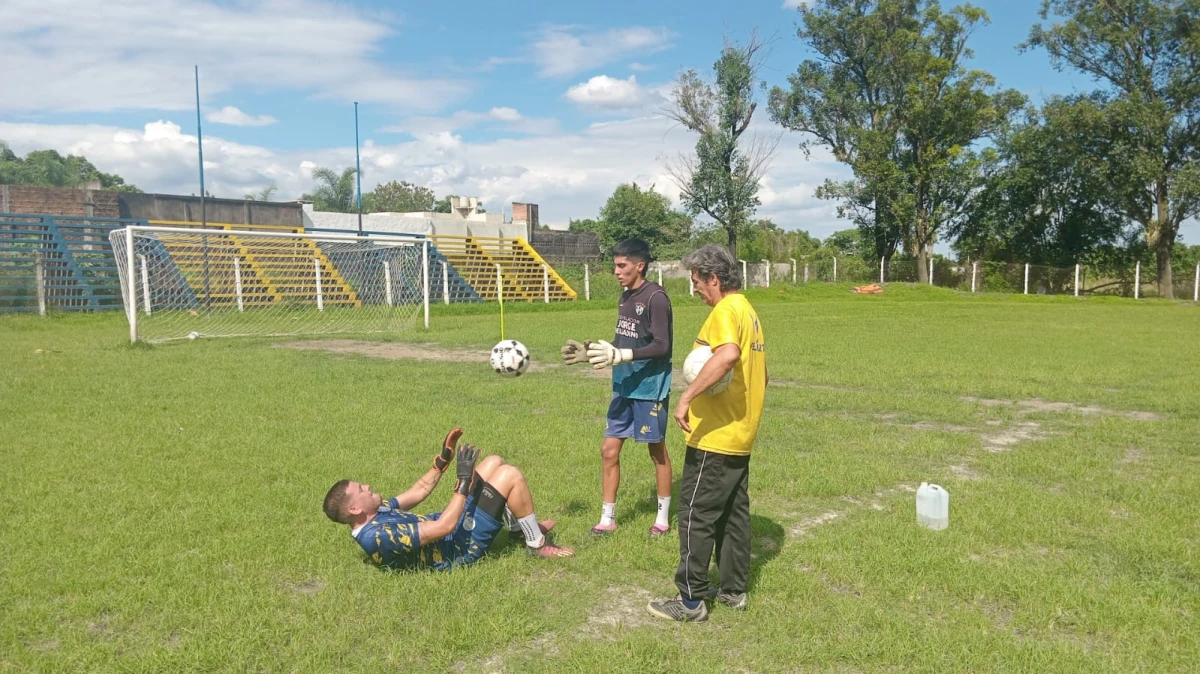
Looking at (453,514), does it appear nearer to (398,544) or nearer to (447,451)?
(398,544)

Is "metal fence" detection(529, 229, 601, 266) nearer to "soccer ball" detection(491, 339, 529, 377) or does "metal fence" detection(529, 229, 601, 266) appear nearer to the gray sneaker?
"soccer ball" detection(491, 339, 529, 377)

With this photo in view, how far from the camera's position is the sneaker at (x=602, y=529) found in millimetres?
5564

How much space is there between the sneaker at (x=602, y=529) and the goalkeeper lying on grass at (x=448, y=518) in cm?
37

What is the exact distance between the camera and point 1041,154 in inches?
1699

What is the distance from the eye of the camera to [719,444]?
436 cm

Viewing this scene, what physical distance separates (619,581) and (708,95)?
41998 millimetres

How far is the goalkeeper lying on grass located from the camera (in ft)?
15.4

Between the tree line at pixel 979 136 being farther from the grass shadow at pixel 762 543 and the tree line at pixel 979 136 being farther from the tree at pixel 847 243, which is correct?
the grass shadow at pixel 762 543

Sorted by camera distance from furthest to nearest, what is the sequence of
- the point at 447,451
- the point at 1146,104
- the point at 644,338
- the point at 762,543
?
the point at 1146,104 → the point at 644,338 → the point at 762,543 → the point at 447,451

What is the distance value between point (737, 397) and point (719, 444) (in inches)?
10.4

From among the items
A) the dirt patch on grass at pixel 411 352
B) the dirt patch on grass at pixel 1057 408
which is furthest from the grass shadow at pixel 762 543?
the dirt patch on grass at pixel 411 352

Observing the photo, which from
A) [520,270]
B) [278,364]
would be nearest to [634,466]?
[278,364]

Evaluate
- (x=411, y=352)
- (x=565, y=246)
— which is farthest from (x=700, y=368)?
(x=565, y=246)

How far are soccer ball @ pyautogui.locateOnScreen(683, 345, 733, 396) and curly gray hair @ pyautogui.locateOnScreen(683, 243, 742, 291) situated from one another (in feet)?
1.25
